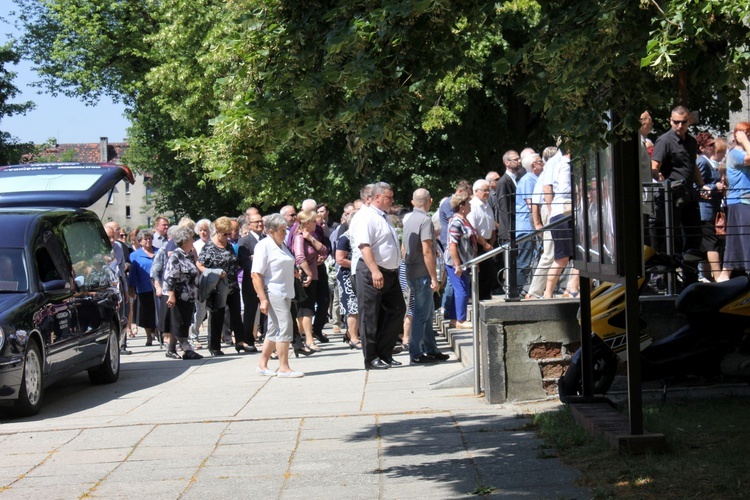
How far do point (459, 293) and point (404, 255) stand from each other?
1.60 metres

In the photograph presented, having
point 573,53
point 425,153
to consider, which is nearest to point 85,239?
point 573,53

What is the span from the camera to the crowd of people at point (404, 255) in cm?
1053

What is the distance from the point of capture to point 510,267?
9188 millimetres

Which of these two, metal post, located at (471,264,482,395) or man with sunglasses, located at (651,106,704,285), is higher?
man with sunglasses, located at (651,106,704,285)

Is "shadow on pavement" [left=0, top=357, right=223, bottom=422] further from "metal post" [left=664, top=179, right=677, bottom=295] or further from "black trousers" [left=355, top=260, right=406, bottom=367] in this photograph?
"metal post" [left=664, top=179, right=677, bottom=295]

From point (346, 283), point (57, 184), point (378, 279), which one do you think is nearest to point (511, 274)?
point (378, 279)

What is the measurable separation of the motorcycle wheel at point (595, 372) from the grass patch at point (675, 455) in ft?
0.61

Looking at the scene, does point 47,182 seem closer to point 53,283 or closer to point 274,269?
point 53,283

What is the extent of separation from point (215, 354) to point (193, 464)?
25.2 feet

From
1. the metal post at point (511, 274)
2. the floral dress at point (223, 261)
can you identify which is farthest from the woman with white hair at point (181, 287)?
the metal post at point (511, 274)

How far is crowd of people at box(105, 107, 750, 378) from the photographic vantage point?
10.5 m

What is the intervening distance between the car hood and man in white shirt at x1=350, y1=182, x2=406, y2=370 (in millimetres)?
3692

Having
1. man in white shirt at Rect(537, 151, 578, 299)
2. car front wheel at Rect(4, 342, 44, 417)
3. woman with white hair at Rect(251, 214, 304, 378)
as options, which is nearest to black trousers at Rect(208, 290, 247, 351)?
woman with white hair at Rect(251, 214, 304, 378)

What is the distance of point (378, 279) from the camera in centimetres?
1166
